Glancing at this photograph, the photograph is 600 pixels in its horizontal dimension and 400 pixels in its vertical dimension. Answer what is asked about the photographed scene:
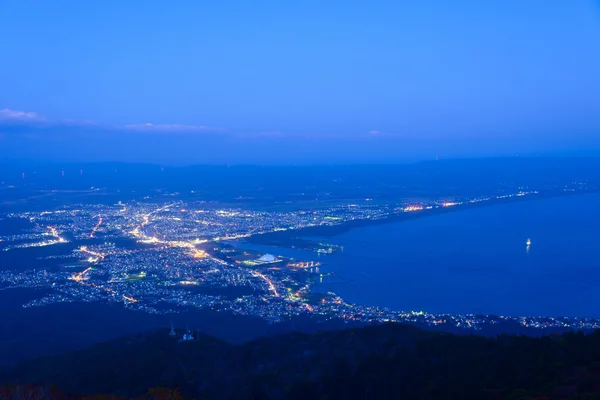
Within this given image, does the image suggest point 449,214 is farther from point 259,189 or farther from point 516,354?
point 516,354

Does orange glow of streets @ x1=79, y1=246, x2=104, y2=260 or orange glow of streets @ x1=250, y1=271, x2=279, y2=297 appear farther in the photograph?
orange glow of streets @ x1=79, y1=246, x2=104, y2=260

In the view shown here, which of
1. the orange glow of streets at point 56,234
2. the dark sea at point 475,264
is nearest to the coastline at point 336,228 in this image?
the dark sea at point 475,264

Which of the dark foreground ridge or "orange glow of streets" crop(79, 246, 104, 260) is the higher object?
the dark foreground ridge

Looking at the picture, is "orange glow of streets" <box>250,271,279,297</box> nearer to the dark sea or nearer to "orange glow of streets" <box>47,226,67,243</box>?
the dark sea

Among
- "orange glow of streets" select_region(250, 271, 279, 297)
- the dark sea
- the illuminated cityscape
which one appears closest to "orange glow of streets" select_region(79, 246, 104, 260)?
the illuminated cityscape

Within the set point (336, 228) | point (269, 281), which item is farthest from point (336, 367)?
point (336, 228)
